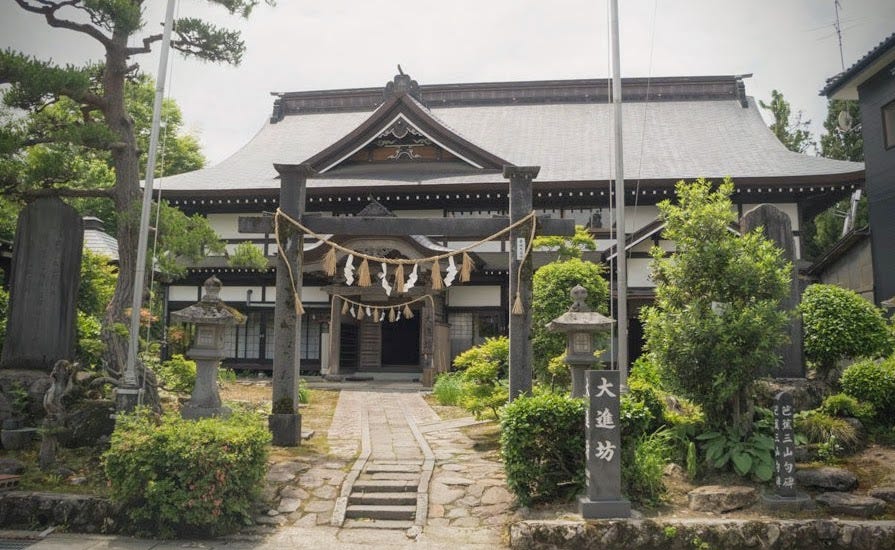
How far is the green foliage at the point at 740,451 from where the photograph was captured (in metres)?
7.48

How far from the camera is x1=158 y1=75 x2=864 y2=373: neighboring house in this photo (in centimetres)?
1816

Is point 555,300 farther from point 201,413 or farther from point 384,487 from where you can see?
point 201,413

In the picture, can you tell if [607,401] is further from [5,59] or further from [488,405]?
[5,59]

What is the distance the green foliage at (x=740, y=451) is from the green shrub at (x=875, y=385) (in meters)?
2.42

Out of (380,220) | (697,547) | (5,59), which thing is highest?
(5,59)

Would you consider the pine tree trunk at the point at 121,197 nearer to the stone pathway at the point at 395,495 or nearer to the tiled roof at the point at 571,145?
the stone pathway at the point at 395,495

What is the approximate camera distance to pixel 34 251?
9.60 m

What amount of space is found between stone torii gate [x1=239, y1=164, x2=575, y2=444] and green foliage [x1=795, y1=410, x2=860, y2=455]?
3.91 m

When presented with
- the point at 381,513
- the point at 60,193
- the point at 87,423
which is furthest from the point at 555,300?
the point at 60,193

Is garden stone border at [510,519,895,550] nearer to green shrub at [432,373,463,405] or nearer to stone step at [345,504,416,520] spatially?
stone step at [345,504,416,520]

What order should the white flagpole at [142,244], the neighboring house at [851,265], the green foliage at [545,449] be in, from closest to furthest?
the green foliage at [545,449]
the white flagpole at [142,244]
the neighboring house at [851,265]

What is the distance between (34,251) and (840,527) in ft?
37.8

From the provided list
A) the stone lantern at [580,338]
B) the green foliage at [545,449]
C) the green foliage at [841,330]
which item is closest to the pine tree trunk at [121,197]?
the green foliage at [545,449]

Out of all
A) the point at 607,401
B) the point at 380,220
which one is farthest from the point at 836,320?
the point at 380,220
